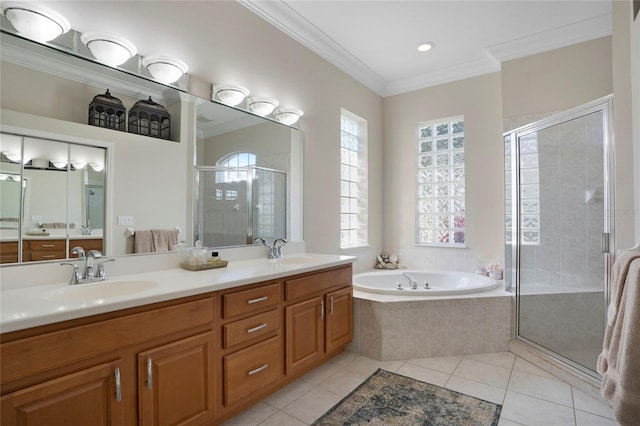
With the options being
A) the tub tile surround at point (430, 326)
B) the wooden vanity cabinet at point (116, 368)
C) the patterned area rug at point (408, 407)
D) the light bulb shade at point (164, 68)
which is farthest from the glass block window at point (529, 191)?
the light bulb shade at point (164, 68)

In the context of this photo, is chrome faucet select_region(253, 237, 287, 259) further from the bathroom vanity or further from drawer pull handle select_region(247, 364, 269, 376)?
drawer pull handle select_region(247, 364, 269, 376)

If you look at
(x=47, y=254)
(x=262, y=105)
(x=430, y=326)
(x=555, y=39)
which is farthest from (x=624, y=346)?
(x=555, y=39)

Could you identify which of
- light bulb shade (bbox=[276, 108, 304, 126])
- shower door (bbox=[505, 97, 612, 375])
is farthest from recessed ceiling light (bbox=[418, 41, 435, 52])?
light bulb shade (bbox=[276, 108, 304, 126])

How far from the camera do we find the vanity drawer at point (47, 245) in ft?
4.86

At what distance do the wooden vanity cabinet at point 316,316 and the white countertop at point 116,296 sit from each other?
139 mm

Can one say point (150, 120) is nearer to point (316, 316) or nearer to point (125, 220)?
point (125, 220)

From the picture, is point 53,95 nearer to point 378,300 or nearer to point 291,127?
point 291,127

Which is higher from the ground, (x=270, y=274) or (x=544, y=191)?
(x=544, y=191)

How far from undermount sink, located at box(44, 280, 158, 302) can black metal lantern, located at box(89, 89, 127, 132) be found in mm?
805

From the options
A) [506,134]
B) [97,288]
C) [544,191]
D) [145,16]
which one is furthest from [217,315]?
[506,134]

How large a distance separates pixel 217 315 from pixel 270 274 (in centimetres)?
37

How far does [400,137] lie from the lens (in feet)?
13.8

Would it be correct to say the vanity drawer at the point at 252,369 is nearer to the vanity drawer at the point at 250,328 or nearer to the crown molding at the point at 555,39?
the vanity drawer at the point at 250,328

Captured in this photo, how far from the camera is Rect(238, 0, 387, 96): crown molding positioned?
2588 millimetres
